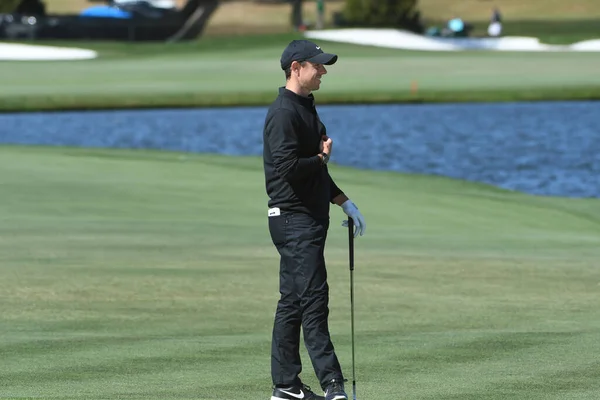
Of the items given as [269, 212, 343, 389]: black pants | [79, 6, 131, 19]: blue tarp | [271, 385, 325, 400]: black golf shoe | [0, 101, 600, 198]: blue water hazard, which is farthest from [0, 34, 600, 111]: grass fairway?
[269, 212, 343, 389]: black pants

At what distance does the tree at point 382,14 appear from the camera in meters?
75.6

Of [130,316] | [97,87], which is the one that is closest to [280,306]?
[130,316]

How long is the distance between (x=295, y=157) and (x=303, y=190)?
0.23 m

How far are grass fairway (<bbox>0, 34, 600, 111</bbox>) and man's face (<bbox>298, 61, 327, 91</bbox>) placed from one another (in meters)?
40.1

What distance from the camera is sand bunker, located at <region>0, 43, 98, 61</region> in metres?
71.9

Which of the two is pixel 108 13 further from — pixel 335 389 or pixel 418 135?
pixel 335 389

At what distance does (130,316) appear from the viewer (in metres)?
11.9

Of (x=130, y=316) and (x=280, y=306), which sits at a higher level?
(x=280, y=306)

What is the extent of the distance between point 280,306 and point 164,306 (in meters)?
4.12

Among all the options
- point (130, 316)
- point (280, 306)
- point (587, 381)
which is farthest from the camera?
point (130, 316)

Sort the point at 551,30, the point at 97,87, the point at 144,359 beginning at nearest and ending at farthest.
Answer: the point at 144,359 → the point at 97,87 → the point at 551,30

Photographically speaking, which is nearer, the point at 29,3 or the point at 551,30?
the point at 29,3

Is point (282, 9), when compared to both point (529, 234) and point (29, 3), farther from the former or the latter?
point (529, 234)

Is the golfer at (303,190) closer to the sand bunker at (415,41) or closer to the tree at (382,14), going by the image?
the sand bunker at (415,41)
